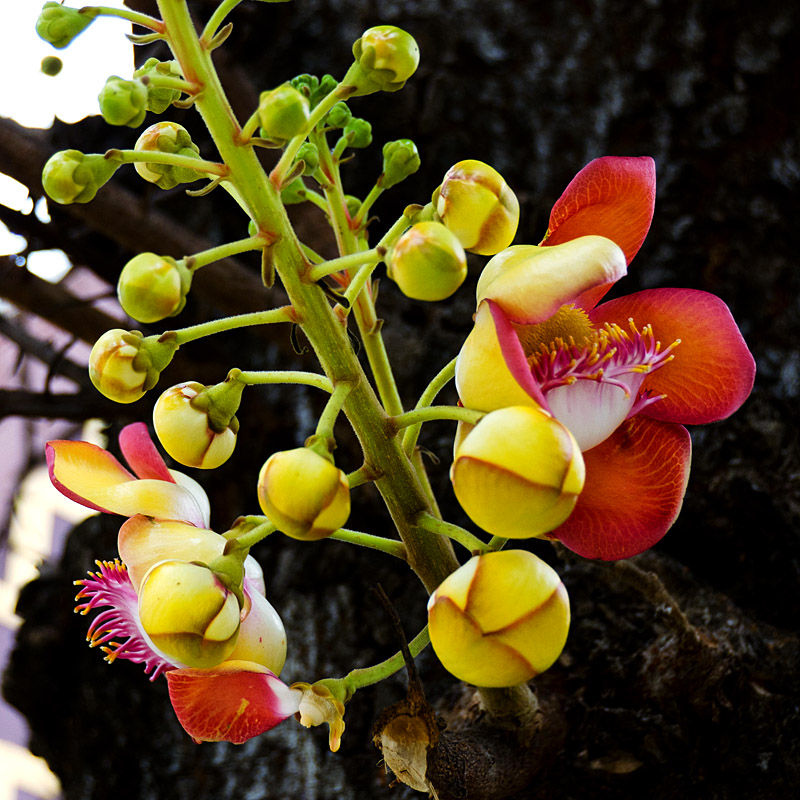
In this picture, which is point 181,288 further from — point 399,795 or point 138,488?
point 399,795

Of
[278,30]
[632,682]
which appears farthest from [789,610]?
[278,30]

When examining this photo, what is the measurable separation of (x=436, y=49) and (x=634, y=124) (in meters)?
0.27

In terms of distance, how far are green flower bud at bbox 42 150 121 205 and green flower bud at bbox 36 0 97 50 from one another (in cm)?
7

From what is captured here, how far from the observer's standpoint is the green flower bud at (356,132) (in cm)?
53

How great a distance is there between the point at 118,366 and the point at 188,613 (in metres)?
0.12

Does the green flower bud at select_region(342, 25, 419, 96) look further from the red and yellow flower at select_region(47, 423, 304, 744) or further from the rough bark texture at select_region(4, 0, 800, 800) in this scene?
the rough bark texture at select_region(4, 0, 800, 800)

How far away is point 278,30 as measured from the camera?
111cm

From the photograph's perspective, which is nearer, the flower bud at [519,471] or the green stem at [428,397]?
the flower bud at [519,471]

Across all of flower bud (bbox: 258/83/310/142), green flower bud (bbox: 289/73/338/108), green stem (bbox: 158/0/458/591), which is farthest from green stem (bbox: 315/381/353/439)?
green flower bud (bbox: 289/73/338/108)

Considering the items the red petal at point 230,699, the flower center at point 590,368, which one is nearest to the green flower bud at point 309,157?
the flower center at point 590,368

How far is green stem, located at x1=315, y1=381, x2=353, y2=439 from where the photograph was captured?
0.36 m

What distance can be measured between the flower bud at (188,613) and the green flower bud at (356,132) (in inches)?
11.9

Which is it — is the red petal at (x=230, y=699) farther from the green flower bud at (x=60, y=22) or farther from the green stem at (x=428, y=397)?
the green flower bud at (x=60, y=22)

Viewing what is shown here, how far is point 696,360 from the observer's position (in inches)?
17.5
